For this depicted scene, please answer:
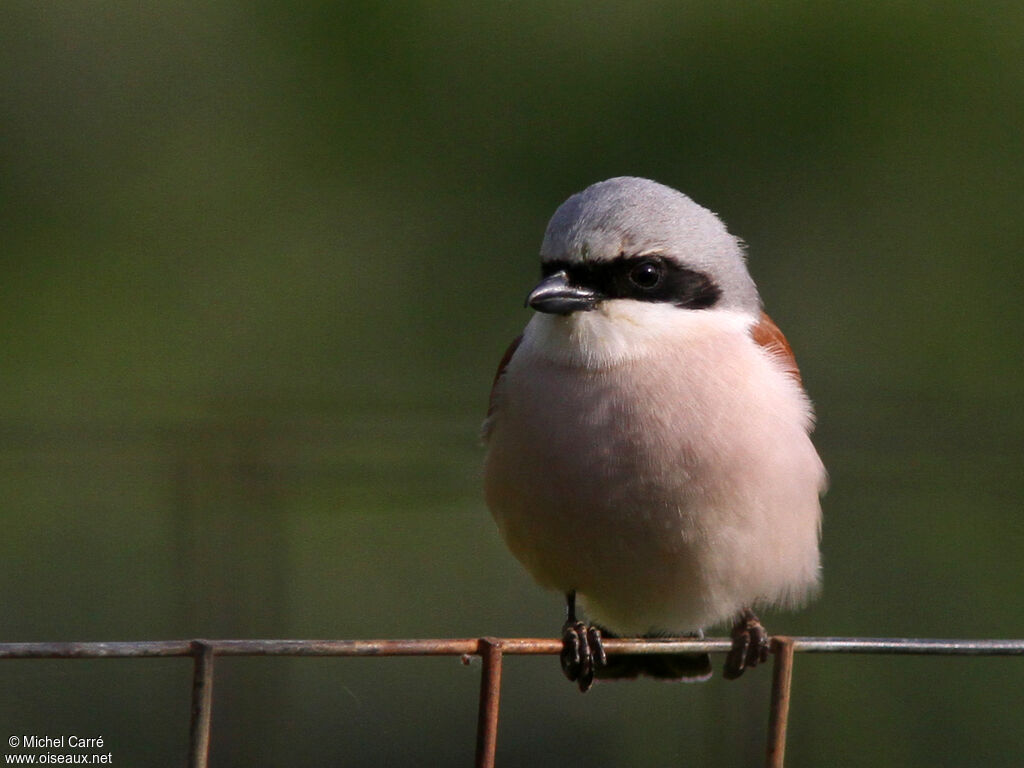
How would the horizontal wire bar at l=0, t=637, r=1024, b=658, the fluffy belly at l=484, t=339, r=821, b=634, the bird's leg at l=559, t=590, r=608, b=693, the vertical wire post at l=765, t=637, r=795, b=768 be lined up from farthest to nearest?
the bird's leg at l=559, t=590, r=608, b=693 → the fluffy belly at l=484, t=339, r=821, b=634 → the vertical wire post at l=765, t=637, r=795, b=768 → the horizontal wire bar at l=0, t=637, r=1024, b=658

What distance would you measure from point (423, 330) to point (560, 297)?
14.6 ft

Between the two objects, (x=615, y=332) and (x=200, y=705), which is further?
(x=615, y=332)

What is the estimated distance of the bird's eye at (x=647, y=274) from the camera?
9.71 ft

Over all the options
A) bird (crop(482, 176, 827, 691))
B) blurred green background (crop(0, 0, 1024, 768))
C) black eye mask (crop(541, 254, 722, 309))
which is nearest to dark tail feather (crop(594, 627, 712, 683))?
bird (crop(482, 176, 827, 691))

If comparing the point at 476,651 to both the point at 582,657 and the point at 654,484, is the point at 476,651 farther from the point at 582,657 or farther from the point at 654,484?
the point at 582,657

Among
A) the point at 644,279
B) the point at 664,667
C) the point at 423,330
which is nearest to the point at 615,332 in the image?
the point at 644,279

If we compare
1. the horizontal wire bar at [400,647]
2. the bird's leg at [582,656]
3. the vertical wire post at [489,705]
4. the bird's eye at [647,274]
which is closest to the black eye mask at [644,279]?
the bird's eye at [647,274]

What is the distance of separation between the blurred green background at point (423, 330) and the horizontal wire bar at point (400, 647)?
1.93 meters

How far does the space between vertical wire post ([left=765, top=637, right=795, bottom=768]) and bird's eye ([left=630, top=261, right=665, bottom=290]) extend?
1.12m

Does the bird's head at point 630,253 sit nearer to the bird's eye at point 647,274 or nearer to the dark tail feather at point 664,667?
the bird's eye at point 647,274

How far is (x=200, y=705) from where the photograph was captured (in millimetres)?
1686

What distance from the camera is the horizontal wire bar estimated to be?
157 cm

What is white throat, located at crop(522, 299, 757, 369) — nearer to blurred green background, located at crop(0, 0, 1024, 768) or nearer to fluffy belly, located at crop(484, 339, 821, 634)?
fluffy belly, located at crop(484, 339, 821, 634)

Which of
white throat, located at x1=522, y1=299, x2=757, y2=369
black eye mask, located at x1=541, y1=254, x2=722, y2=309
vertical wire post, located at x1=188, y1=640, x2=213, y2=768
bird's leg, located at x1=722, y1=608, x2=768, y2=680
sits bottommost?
vertical wire post, located at x1=188, y1=640, x2=213, y2=768
